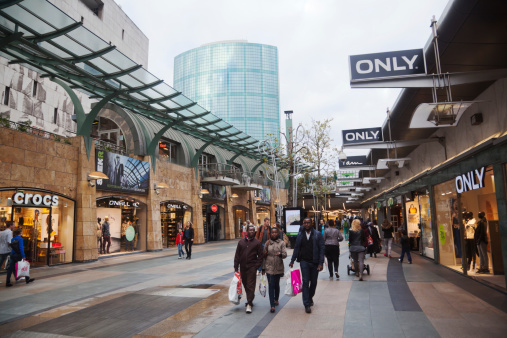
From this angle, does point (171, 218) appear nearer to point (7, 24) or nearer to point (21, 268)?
point (21, 268)

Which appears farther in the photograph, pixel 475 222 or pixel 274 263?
pixel 475 222

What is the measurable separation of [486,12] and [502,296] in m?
5.80

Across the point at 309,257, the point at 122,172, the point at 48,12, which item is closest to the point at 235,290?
the point at 309,257

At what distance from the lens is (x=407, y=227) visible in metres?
18.3

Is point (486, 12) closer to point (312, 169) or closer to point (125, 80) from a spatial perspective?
point (125, 80)

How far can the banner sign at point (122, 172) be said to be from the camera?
1667 cm

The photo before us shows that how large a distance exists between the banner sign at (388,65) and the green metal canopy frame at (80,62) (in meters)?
9.61

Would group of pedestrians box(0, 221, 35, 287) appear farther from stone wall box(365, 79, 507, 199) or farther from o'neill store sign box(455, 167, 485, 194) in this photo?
o'neill store sign box(455, 167, 485, 194)

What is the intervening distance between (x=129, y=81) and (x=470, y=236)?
14.9 metres

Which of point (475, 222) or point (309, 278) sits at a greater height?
point (475, 222)

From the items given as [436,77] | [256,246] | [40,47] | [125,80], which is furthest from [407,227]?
[40,47]

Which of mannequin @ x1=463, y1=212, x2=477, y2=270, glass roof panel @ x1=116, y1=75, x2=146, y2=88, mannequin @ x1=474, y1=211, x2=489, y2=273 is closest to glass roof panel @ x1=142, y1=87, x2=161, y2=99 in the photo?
glass roof panel @ x1=116, y1=75, x2=146, y2=88

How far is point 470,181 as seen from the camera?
906 cm

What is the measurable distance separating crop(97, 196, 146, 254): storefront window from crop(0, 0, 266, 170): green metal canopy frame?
297 centimetres
